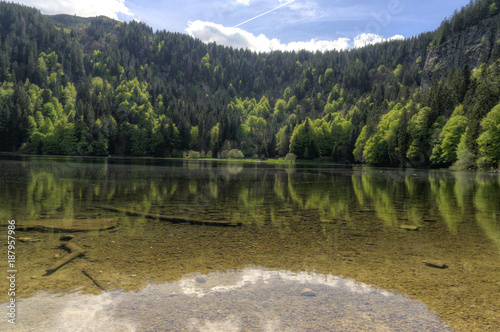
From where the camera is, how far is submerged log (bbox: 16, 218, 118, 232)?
34.4ft

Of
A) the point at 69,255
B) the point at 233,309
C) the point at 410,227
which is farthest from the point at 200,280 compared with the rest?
the point at 410,227

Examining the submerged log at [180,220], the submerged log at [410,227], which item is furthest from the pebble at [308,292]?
the submerged log at [410,227]

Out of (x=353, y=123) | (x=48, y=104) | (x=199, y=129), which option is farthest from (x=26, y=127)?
(x=353, y=123)

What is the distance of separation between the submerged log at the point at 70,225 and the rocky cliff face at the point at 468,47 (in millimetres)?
199360

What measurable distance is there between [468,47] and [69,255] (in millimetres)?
238297

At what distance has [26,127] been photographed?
14338cm

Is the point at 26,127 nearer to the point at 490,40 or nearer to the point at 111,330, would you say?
the point at 111,330

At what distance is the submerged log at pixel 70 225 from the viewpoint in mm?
10500

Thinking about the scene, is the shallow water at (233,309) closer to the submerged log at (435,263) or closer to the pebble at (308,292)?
the pebble at (308,292)

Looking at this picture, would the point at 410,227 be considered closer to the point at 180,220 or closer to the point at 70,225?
the point at 180,220

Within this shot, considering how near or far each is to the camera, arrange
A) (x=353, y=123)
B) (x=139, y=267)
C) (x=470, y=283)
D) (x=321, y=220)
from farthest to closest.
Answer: (x=353, y=123)
(x=321, y=220)
(x=139, y=267)
(x=470, y=283)

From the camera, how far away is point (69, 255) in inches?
300

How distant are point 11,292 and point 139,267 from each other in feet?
7.87

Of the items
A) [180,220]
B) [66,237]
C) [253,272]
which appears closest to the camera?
[253,272]
